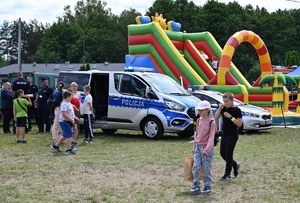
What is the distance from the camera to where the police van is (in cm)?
1484

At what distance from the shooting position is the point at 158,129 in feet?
49.2

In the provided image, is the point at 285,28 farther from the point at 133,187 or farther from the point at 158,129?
the point at 133,187

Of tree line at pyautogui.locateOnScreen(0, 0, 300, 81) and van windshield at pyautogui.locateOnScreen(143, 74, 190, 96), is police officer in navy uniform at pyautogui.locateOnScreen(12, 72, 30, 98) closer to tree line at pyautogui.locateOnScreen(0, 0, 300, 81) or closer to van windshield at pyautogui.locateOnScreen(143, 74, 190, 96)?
van windshield at pyautogui.locateOnScreen(143, 74, 190, 96)

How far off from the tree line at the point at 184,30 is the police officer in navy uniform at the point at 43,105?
50153mm

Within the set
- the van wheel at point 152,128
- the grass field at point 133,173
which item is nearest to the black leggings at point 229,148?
the grass field at point 133,173

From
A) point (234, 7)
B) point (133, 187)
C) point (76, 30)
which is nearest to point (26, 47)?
point (76, 30)

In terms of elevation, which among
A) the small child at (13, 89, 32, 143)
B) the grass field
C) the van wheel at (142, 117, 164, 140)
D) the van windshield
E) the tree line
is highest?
the tree line

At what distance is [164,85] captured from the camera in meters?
15.7

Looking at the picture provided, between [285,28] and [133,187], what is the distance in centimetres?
7632

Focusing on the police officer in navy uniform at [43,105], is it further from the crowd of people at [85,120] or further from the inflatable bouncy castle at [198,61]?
the inflatable bouncy castle at [198,61]

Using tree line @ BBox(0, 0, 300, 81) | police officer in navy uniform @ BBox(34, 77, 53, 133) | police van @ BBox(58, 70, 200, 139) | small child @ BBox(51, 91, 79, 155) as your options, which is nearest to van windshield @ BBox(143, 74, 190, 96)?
police van @ BBox(58, 70, 200, 139)

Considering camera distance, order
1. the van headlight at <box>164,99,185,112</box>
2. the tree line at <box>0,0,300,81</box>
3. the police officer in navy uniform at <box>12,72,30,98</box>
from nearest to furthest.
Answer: the van headlight at <box>164,99,185,112</box> < the police officer in navy uniform at <box>12,72,30,98</box> < the tree line at <box>0,0,300,81</box>

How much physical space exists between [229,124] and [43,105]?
958cm

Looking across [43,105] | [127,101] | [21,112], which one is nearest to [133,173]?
[21,112]
